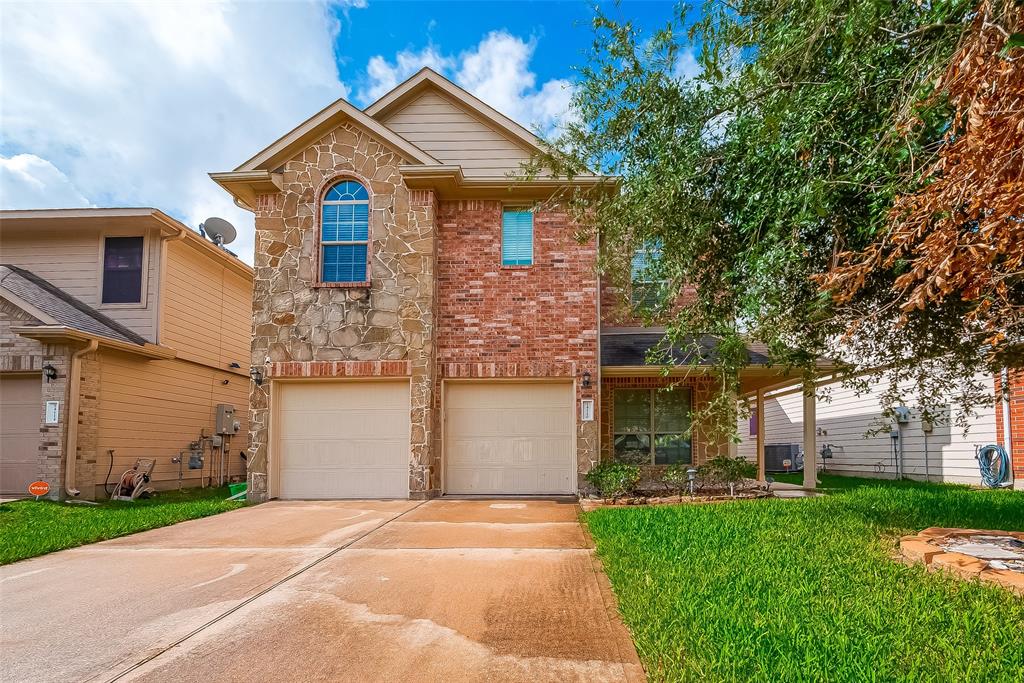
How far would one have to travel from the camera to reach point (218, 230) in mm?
15062

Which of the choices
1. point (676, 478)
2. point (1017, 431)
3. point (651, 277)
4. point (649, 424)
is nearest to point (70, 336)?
point (651, 277)

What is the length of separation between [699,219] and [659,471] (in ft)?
23.1

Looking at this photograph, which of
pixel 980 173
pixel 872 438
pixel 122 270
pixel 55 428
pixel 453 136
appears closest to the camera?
pixel 980 173

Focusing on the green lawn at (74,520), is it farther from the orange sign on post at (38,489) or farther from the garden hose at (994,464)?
the garden hose at (994,464)

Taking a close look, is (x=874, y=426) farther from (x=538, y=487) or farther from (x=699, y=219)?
(x=699, y=219)

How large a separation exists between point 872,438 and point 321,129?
16075 millimetres

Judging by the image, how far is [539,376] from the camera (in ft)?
36.8

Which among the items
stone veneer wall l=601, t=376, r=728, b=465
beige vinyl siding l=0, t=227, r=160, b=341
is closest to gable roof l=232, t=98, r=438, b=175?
beige vinyl siding l=0, t=227, r=160, b=341

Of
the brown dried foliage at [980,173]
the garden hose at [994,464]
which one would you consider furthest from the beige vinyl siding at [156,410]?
the garden hose at [994,464]

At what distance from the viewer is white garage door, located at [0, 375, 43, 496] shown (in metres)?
11.4

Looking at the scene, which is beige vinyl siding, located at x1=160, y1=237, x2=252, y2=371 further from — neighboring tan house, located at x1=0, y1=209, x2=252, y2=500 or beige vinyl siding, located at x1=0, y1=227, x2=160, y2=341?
beige vinyl siding, located at x1=0, y1=227, x2=160, y2=341

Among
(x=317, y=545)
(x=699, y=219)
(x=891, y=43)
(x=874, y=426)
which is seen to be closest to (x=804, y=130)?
(x=891, y=43)

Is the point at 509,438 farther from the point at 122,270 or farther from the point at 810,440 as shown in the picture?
the point at 122,270

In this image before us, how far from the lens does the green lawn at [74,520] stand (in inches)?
271
